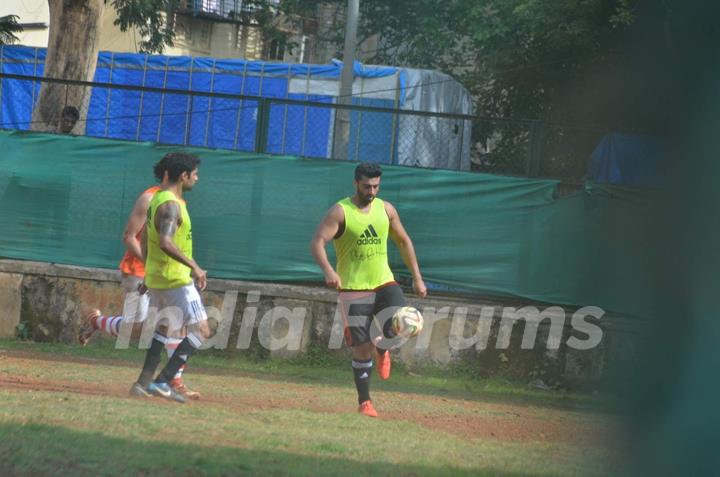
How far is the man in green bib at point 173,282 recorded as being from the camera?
9.88 metres

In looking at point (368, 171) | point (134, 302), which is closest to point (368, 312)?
point (368, 171)

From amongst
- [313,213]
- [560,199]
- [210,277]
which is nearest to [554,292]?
[560,199]

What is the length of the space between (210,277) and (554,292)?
3.85m

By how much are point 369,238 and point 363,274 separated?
303 millimetres

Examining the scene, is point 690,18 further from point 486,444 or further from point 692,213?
point 486,444

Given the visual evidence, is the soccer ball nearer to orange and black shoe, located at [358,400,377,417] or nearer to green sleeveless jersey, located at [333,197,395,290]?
green sleeveless jersey, located at [333,197,395,290]

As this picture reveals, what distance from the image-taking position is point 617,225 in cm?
457

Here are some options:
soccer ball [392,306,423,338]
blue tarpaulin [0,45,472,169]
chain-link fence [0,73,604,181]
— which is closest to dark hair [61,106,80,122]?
chain-link fence [0,73,604,181]

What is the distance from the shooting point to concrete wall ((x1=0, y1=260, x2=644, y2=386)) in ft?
44.0

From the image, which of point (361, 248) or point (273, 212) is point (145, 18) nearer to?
point (273, 212)

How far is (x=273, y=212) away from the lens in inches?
548

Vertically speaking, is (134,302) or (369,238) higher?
(369,238)

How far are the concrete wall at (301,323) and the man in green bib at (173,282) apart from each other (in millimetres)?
3630

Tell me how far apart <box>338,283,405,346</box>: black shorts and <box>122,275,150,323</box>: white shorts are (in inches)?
82.3
